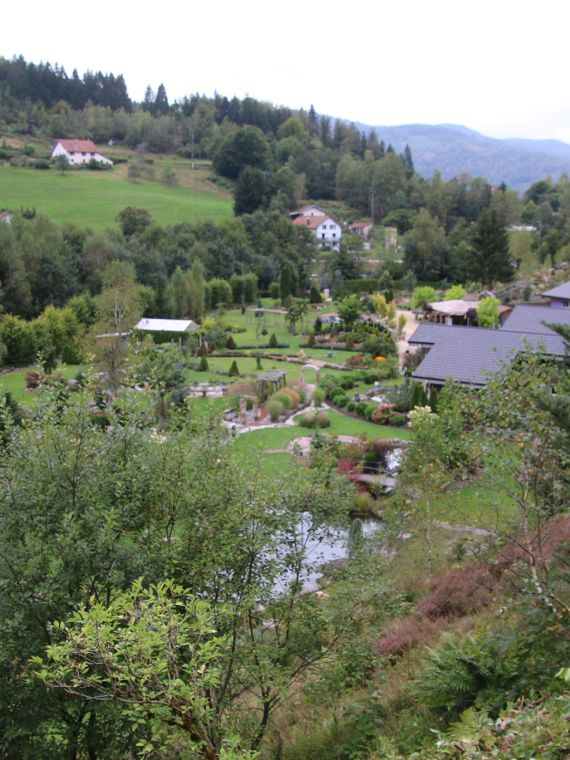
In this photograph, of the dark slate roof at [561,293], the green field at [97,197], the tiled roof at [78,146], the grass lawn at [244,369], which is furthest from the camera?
the tiled roof at [78,146]

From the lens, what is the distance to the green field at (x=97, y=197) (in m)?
67.0

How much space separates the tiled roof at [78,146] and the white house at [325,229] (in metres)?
30.1

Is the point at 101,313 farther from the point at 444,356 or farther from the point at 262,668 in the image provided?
the point at 262,668

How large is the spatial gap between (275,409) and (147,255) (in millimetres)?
27680

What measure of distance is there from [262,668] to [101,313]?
96.6ft

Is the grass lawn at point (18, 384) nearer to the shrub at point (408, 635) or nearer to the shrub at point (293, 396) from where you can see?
the shrub at point (293, 396)

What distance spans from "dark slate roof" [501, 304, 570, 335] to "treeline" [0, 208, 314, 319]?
24627 mm

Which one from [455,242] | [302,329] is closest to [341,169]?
[455,242]

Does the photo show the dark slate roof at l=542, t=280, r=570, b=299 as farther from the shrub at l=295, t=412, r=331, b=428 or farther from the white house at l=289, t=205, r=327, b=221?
the white house at l=289, t=205, r=327, b=221

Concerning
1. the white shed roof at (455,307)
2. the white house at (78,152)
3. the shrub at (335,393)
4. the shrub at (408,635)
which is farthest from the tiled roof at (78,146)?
the shrub at (408,635)

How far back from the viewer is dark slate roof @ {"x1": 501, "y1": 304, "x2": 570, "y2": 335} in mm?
31047

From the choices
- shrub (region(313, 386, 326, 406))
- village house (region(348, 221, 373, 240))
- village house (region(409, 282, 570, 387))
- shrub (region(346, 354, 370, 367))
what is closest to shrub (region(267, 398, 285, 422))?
shrub (region(313, 386, 326, 406))

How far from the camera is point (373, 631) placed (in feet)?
26.0

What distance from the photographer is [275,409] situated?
89.7ft
